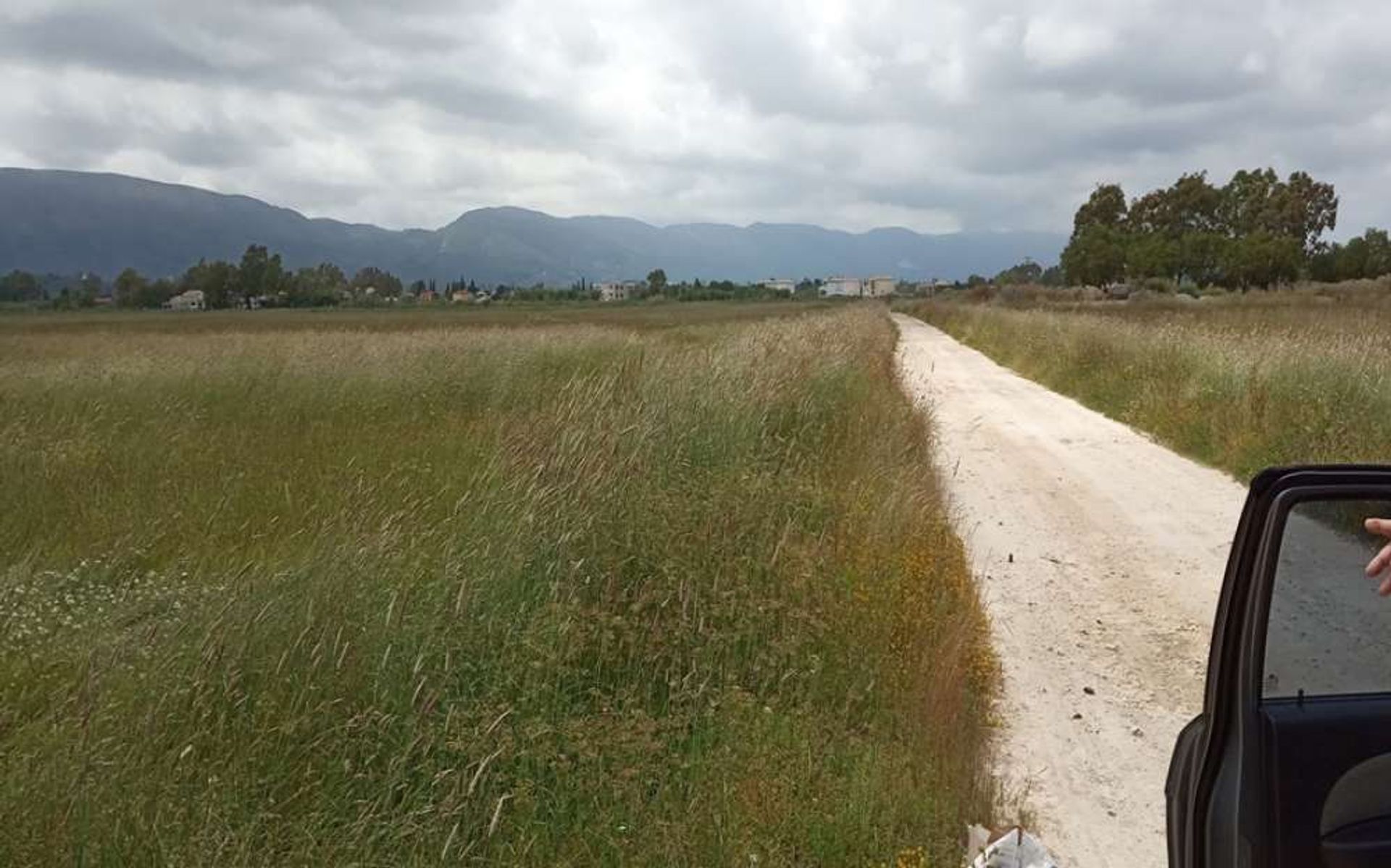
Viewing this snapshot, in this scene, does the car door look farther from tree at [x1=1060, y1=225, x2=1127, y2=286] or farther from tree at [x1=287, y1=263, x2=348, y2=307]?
tree at [x1=287, y1=263, x2=348, y2=307]

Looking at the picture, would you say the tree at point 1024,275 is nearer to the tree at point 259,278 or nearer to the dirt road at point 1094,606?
the tree at point 259,278

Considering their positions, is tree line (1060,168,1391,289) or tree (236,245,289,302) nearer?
tree line (1060,168,1391,289)

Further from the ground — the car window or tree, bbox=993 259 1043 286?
tree, bbox=993 259 1043 286

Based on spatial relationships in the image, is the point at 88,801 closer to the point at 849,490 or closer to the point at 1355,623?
the point at 1355,623

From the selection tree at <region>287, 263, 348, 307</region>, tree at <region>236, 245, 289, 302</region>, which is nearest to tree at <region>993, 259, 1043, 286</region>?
tree at <region>287, 263, 348, 307</region>

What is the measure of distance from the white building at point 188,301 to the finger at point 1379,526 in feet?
402

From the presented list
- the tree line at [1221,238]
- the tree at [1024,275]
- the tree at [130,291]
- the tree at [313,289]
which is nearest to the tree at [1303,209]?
the tree line at [1221,238]

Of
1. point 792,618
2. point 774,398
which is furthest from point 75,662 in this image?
point 774,398

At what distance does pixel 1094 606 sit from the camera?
6375 millimetres

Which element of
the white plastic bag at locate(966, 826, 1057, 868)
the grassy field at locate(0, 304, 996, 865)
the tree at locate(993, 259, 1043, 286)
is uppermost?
the tree at locate(993, 259, 1043, 286)

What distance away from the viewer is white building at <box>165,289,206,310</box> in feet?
361

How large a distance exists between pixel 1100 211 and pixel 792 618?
10080cm

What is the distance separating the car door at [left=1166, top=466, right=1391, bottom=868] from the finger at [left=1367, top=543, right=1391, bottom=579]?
0.02 metres

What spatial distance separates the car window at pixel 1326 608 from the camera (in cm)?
191
